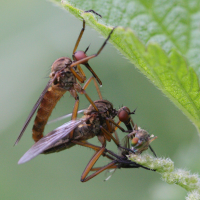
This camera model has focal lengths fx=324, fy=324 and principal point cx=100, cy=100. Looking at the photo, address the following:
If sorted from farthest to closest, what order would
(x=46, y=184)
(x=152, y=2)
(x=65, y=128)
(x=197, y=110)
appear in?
(x=46, y=184) < (x=65, y=128) < (x=197, y=110) < (x=152, y=2)

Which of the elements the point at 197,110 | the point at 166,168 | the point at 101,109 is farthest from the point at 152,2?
the point at 101,109

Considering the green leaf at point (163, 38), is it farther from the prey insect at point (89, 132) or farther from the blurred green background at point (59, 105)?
the blurred green background at point (59, 105)

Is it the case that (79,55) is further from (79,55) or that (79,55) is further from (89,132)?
(89,132)

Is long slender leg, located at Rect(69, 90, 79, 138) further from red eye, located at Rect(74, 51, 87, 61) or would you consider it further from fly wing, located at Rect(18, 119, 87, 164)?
red eye, located at Rect(74, 51, 87, 61)

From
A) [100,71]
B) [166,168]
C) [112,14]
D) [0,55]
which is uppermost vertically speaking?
[0,55]

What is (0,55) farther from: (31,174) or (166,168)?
(166,168)

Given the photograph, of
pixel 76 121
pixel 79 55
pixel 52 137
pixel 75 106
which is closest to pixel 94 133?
pixel 76 121

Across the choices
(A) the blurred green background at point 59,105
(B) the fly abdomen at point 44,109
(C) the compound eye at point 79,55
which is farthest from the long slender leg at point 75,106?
(A) the blurred green background at point 59,105
